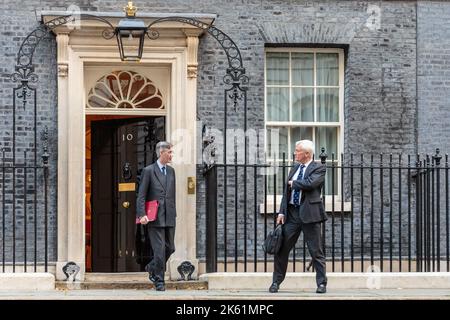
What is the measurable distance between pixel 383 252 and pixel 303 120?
7.31 ft

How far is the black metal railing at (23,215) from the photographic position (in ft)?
57.7

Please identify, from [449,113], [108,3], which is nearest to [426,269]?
[449,113]

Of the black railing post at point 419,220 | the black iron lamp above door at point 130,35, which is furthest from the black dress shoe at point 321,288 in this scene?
the black iron lamp above door at point 130,35

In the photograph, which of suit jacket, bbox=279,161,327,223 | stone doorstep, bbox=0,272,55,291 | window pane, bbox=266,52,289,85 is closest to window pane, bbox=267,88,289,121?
window pane, bbox=266,52,289,85

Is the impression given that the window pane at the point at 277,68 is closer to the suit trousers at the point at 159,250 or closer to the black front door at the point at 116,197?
the black front door at the point at 116,197

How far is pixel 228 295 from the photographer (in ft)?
49.0

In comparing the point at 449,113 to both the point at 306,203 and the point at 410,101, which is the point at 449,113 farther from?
the point at 306,203

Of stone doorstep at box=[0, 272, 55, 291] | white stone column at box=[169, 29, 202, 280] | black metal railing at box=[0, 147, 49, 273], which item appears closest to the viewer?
stone doorstep at box=[0, 272, 55, 291]

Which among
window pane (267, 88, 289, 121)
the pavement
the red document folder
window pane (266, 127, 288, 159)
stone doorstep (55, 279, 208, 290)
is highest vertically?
window pane (267, 88, 289, 121)

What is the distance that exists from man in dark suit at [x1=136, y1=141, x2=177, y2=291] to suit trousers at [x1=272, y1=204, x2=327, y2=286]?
142 centimetres

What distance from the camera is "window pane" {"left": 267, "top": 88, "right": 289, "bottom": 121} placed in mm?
18641

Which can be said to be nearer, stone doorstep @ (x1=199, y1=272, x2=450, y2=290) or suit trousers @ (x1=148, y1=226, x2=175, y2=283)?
suit trousers @ (x1=148, y1=226, x2=175, y2=283)

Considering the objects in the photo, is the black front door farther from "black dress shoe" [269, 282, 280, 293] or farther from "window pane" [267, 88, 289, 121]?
"black dress shoe" [269, 282, 280, 293]

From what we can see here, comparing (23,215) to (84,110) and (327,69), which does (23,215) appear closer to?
(84,110)
